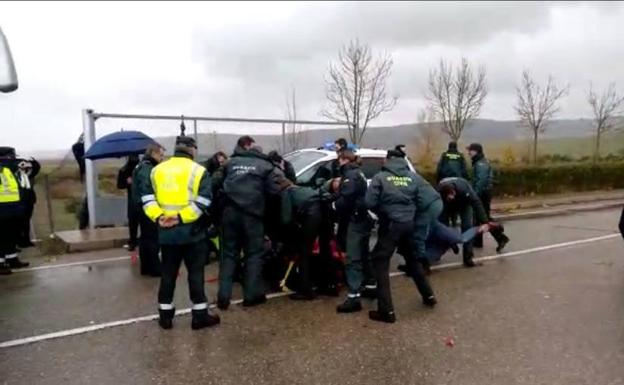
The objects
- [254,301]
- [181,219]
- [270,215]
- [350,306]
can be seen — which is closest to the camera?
[181,219]

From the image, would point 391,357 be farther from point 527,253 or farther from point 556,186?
point 556,186

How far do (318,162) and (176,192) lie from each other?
426cm

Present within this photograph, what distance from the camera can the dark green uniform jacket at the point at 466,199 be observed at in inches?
320

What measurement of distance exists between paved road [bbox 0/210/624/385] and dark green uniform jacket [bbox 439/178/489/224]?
0.89m

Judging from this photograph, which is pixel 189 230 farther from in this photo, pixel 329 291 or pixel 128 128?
pixel 128 128

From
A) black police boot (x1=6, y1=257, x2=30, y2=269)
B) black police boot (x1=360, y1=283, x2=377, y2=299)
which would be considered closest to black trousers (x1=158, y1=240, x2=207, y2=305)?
black police boot (x1=360, y1=283, x2=377, y2=299)

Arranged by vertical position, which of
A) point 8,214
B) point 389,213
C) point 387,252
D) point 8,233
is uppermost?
point 389,213

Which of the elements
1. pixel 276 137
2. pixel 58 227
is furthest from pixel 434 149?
pixel 58 227

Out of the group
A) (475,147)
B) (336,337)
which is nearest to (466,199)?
(475,147)

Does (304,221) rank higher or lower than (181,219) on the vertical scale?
lower

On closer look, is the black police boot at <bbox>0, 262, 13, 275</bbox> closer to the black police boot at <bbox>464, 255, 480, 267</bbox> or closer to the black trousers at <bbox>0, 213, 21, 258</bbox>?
the black trousers at <bbox>0, 213, 21, 258</bbox>

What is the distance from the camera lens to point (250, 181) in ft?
20.8

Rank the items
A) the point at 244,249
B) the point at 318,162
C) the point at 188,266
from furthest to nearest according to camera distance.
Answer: the point at 318,162 < the point at 244,249 < the point at 188,266

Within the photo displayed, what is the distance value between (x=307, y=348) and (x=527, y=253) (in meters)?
5.64
